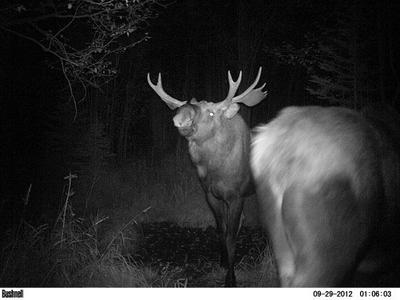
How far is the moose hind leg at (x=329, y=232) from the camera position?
1.69m

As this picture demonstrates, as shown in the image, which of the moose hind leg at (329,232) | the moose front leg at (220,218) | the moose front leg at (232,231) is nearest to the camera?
the moose hind leg at (329,232)

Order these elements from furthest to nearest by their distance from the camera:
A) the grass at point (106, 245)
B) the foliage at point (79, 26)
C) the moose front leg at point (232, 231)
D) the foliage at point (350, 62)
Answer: the foliage at point (350, 62), the foliage at point (79, 26), the moose front leg at point (232, 231), the grass at point (106, 245)

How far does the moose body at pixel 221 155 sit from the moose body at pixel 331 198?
326 cm

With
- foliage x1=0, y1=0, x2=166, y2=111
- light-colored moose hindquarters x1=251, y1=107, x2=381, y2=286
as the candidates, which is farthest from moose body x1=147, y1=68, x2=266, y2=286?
light-colored moose hindquarters x1=251, y1=107, x2=381, y2=286

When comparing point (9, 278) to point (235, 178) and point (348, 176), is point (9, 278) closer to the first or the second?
point (235, 178)

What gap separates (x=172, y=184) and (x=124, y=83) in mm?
9211

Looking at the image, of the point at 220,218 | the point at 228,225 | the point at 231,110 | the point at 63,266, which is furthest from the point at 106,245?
the point at 231,110

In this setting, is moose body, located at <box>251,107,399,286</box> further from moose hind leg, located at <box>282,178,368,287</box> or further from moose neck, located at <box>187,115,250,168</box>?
moose neck, located at <box>187,115,250,168</box>

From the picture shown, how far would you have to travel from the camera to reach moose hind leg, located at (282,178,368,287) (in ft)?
5.56

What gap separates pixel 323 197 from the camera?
171 cm

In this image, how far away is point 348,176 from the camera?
1.72 m

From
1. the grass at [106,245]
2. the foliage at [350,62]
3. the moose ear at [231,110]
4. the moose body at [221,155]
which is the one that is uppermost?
the foliage at [350,62]

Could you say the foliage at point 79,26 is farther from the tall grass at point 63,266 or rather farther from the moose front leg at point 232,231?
the moose front leg at point 232,231

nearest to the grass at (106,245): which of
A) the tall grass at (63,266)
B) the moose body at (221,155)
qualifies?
the tall grass at (63,266)
